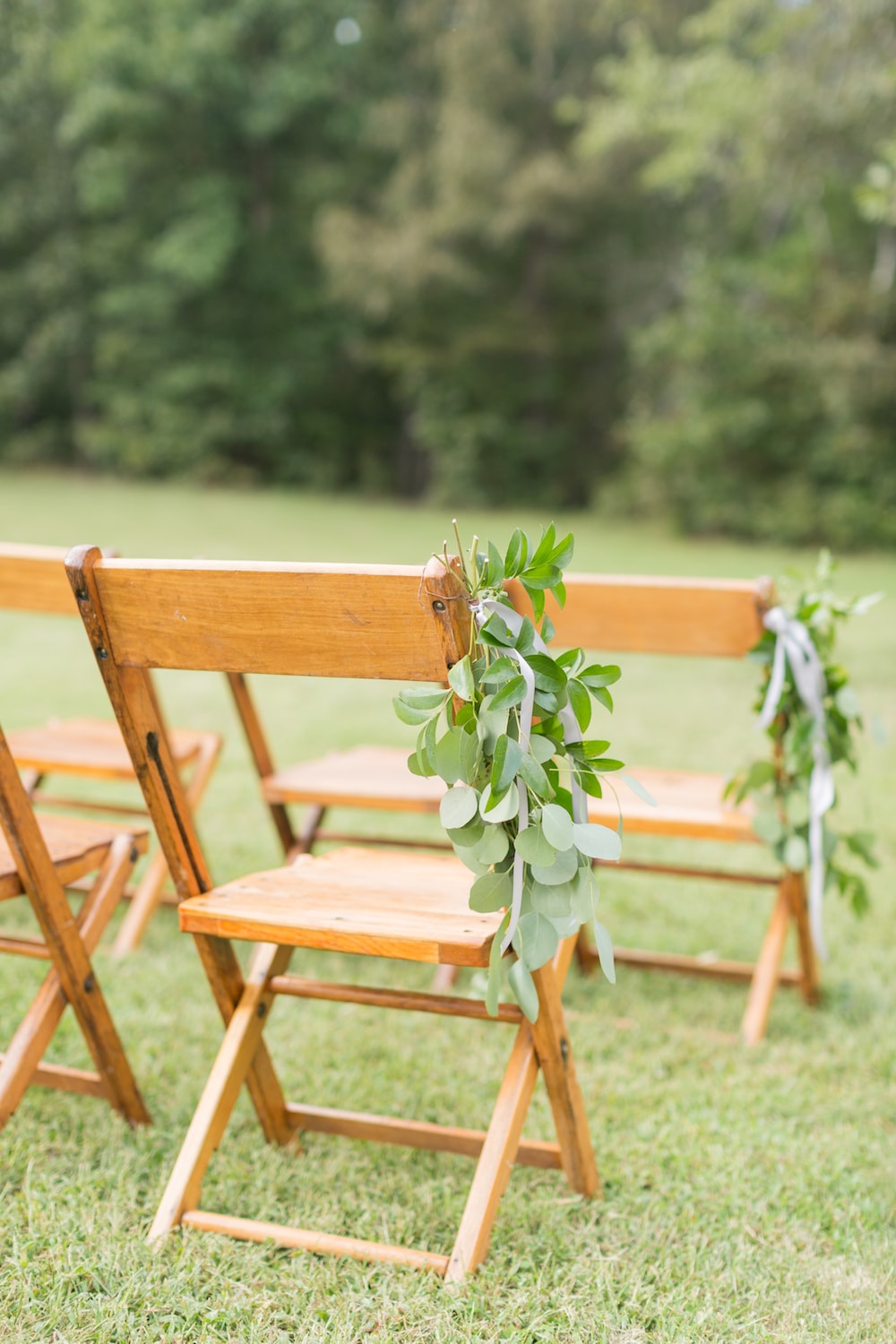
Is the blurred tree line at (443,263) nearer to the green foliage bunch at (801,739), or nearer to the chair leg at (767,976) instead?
the green foliage bunch at (801,739)

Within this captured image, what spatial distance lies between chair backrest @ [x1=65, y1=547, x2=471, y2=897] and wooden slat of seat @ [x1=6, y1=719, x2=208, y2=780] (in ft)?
3.79

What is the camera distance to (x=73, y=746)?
3424 mm

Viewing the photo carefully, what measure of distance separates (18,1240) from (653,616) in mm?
1818

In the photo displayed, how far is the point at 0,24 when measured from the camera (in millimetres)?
20797

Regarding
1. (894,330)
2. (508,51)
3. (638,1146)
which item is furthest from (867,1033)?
(508,51)

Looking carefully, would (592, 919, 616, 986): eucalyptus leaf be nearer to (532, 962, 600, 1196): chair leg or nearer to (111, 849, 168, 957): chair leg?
(532, 962, 600, 1196): chair leg

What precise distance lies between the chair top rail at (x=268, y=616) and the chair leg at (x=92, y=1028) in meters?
0.62

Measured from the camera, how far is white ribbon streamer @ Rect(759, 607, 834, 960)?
8.79ft

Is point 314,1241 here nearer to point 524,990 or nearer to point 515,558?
point 524,990

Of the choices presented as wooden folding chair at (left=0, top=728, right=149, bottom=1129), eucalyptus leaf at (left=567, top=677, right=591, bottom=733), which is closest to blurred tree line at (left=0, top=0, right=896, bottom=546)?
wooden folding chair at (left=0, top=728, right=149, bottom=1129)

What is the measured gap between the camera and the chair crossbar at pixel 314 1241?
1.88 meters

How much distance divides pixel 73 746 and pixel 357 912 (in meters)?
1.70

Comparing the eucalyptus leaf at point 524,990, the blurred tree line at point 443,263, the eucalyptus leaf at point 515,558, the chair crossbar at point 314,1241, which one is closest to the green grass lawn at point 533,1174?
the chair crossbar at point 314,1241

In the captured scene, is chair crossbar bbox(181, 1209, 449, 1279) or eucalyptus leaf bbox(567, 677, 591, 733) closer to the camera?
eucalyptus leaf bbox(567, 677, 591, 733)
